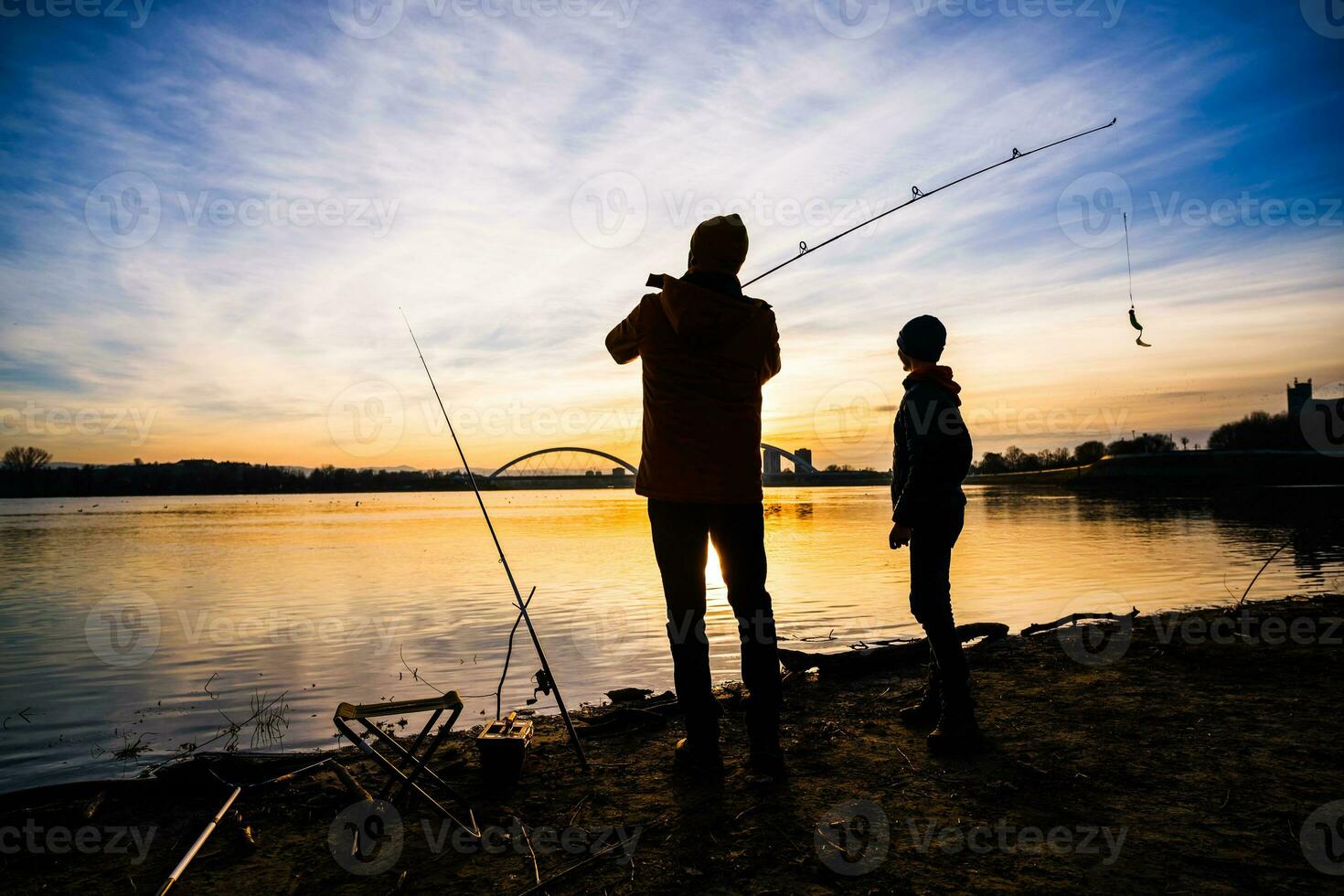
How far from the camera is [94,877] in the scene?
2.49 metres

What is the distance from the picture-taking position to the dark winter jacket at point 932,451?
3533 millimetres

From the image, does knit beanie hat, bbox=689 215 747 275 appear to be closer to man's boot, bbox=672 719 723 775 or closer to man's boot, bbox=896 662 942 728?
man's boot, bbox=672 719 723 775

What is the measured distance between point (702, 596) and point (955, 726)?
1393mm

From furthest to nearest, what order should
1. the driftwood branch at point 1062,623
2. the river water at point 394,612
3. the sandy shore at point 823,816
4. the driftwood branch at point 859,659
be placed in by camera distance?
the driftwood branch at point 1062,623 < the river water at point 394,612 < the driftwood branch at point 859,659 < the sandy shore at point 823,816

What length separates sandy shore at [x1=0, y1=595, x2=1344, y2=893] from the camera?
231cm

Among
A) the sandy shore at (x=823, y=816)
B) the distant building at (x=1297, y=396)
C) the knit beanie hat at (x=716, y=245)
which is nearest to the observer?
the sandy shore at (x=823, y=816)

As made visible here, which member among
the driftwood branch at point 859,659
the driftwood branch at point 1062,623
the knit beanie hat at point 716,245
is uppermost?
the knit beanie hat at point 716,245

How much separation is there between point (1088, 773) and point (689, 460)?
2.18 m

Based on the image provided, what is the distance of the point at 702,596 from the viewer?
10.7ft

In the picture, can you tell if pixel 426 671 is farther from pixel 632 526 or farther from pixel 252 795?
pixel 632 526

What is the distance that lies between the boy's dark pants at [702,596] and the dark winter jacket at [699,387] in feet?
0.35

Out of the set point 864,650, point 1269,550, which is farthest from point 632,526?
point 864,650

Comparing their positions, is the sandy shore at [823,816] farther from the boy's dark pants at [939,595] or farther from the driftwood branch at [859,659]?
→ the driftwood branch at [859,659]

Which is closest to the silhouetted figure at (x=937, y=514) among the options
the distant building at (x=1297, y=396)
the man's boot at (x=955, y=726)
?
the man's boot at (x=955, y=726)
